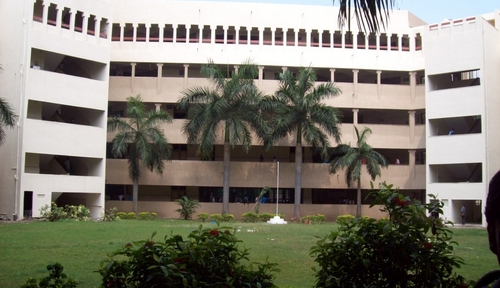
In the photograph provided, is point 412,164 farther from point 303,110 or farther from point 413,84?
point 303,110

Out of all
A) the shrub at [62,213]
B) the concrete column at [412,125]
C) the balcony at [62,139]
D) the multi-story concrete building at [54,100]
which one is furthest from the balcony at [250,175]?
the shrub at [62,213]

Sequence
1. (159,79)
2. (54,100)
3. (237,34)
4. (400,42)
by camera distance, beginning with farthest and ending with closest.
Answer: (400,42) < (237,34) < (159,79) < (54,100)

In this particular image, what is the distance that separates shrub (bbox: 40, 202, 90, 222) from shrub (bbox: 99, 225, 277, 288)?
27.9 m

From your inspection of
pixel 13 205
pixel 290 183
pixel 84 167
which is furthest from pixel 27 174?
pixel 290 183

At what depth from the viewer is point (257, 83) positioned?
132ft

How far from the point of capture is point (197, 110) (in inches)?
1393

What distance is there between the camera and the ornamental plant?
16.1 ft

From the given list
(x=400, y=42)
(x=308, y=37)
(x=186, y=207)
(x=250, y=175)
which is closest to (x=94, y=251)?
(x=186, y=207)

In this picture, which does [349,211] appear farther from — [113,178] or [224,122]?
[113,178]

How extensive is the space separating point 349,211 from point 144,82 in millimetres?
16228

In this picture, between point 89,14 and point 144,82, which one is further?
point 144,82

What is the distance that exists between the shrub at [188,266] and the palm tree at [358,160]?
32.0m

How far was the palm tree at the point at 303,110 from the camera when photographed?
115 feet

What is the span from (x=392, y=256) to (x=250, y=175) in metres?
35.0
